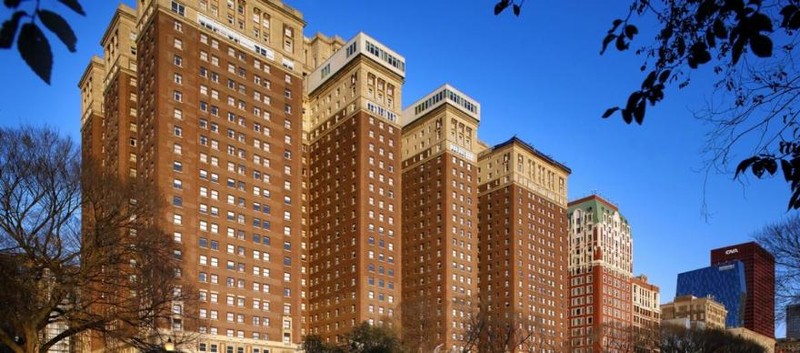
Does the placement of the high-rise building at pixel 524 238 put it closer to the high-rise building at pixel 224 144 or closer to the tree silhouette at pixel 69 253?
the high-rise building at pixel 224 144

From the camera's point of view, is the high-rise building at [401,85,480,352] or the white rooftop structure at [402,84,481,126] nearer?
the high-rise building at [401,85,480,352]

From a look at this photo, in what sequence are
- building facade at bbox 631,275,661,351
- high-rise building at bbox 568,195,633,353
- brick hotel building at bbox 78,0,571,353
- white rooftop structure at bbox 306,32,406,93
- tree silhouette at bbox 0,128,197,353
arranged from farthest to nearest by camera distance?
building facade at bbox 631,275,661,351 < high-rise building at bbox 568,195,633,353 < white rooftop structure at bbox 306,32,406,93 < brick hotel building at bbox 78,0,571,353 < tree silhouette at bbox 0,128,197,353

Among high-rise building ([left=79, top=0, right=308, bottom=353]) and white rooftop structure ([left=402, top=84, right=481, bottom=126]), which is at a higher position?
white rooftop structure ([left=402, top=84, right=481, bottom=126])

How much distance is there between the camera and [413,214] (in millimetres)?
142750

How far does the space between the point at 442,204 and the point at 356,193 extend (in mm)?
24318

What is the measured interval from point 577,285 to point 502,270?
128 feet

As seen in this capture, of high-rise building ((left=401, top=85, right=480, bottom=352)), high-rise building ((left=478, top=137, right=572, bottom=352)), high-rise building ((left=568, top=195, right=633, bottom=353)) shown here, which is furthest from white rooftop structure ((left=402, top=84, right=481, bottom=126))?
high-rise building ((left=568, top=195, right=633, bottom=353))

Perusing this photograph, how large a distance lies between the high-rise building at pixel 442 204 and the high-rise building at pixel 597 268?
46.3 meters

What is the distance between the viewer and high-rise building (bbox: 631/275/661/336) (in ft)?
607

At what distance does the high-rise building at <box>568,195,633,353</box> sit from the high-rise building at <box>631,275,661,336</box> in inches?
126

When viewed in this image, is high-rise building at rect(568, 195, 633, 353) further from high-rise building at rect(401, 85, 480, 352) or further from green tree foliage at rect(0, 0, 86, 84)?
green tree foliage at rect(0, 0, 86, 84)

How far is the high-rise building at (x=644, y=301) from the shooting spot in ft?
607

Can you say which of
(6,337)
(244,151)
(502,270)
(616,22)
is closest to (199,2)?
(244,151)

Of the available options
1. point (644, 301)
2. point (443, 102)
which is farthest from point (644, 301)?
point (443, 102)
